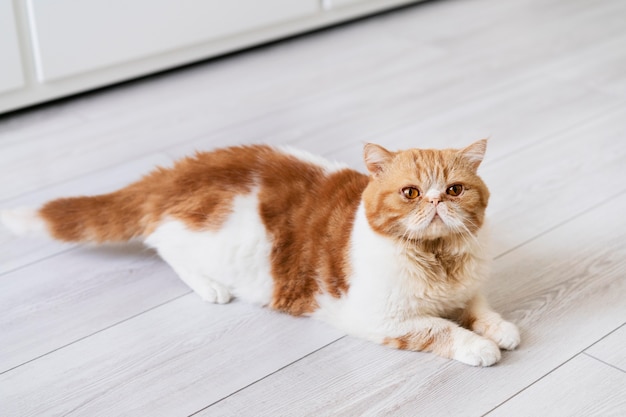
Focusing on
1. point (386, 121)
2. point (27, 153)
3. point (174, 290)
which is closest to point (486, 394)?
point (174, 290)

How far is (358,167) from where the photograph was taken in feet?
6.70

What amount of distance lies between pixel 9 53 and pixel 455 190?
4.87 feet

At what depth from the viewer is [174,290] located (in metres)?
1.64

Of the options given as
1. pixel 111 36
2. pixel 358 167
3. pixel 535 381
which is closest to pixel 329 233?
pixel 535 381

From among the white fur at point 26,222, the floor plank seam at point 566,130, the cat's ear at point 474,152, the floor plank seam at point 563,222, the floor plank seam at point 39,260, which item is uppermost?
the cat's ear at point 474,152

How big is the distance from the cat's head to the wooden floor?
9.6 inches

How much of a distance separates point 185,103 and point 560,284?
4.33 ft

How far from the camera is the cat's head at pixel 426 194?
1331 millimetres

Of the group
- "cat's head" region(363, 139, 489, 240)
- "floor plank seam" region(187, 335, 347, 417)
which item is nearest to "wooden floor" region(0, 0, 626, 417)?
"floor plank seam" region(187, 335, 347, 417)

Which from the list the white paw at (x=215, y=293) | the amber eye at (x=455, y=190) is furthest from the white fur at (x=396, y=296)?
the white paw at (x=215, y=293)

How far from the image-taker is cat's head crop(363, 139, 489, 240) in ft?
4.37

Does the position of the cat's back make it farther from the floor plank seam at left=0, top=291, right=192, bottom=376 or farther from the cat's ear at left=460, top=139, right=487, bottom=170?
the cat's ear at left=460, top=139, right=487, bottom=170

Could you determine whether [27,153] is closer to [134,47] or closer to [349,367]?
[134,47]

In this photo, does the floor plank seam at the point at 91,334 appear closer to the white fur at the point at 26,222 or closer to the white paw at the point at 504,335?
the white fur at the point at 26,222
